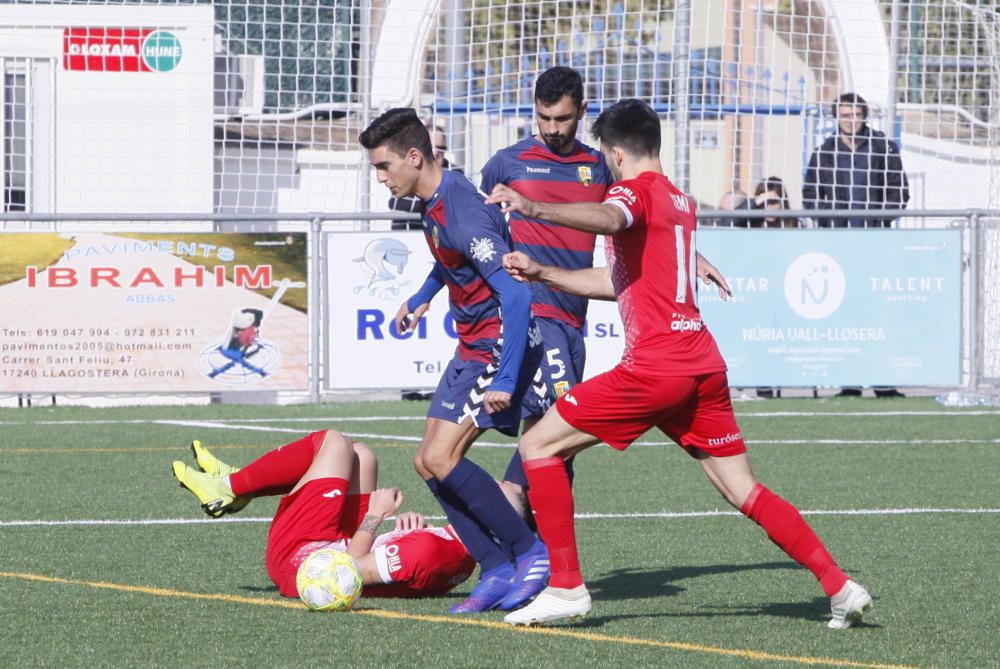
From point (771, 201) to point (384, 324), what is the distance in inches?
156

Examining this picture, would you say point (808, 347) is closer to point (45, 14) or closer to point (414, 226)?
point (414, 226)

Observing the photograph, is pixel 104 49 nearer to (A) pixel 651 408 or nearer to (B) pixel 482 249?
(B) pixel 482 249

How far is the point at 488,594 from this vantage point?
242 inches

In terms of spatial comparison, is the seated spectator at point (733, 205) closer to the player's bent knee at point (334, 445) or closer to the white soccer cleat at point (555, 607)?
the player's bent knee at point (334, 445)

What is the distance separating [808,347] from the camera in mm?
14633

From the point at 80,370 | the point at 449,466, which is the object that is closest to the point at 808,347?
the point at 80,370

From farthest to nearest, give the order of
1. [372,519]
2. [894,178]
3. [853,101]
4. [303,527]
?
[894,178] < [853,101] < [372,519] < [303,527]

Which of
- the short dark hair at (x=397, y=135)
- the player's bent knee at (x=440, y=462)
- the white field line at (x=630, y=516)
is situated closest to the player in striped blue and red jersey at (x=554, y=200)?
the player's bent knee at (x=440, y=462)

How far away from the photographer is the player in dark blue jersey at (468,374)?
20.2ft

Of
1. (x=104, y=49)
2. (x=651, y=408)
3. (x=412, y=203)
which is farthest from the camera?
(x=104, y=49)

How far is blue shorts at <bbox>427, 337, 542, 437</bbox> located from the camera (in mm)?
6266

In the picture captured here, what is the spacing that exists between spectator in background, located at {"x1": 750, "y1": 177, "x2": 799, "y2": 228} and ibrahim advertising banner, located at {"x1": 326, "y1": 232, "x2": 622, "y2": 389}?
6.56ft

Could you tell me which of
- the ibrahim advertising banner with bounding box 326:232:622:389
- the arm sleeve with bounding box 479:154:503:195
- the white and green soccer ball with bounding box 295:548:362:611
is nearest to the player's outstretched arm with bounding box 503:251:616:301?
the white and green soccer ball with bounding box 295:548:362:611

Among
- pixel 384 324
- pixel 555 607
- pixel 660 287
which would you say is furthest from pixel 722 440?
pixel 384 324
